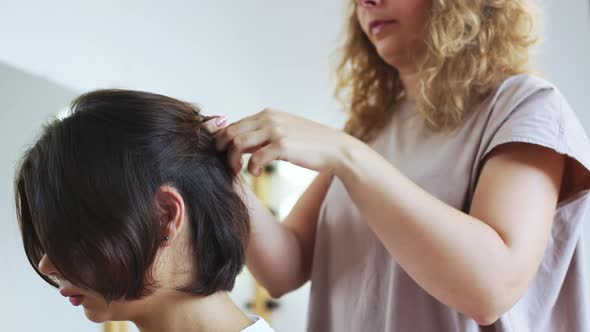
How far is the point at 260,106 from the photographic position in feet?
7.73

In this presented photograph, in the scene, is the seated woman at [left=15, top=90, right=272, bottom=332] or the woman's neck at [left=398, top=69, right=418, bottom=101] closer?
the seated woman at [left=15, top=90, right=272, bottom=332]

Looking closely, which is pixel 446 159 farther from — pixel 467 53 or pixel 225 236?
pixel 225 236

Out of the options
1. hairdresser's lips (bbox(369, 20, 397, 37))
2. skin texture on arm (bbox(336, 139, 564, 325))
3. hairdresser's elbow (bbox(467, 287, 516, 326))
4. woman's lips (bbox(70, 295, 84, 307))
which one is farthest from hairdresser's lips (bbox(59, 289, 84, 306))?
hairdresser's lips (bbox(369, 20, 397, 37))

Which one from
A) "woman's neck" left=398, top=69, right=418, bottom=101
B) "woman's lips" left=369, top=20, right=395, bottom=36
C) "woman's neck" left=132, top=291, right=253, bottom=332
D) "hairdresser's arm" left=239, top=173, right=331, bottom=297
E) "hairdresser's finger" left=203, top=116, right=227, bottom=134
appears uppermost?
"woman's lips" left=369, top=20, right=395, bottom=36

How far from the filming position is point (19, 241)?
109cm

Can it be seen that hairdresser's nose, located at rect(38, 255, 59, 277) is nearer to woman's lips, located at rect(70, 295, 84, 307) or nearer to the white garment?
woman's lips, located at rect(70, 295, 84, 307)

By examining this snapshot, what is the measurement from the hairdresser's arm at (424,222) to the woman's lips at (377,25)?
29 cm

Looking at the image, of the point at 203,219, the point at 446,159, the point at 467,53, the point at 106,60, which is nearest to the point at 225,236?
the point at 203,219

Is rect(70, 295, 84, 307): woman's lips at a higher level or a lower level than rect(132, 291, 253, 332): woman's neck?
higher

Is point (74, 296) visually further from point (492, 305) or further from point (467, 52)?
point (467, 52)

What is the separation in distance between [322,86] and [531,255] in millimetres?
1673

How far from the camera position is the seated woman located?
2.33 ft

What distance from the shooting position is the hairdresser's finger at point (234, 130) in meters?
0.76

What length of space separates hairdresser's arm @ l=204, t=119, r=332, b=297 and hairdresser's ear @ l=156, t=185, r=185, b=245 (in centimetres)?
17
